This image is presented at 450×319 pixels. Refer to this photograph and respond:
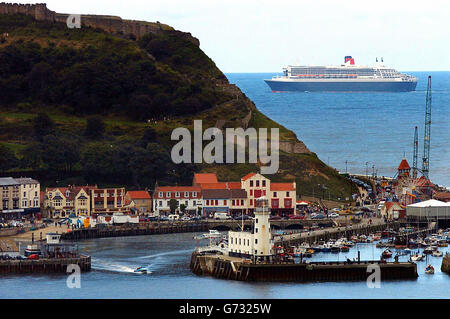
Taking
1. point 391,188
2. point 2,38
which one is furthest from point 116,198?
point 2,38

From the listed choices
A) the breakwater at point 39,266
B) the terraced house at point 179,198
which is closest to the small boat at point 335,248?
the breakwater at point 39,266

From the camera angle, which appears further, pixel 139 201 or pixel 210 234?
pixel 139 201

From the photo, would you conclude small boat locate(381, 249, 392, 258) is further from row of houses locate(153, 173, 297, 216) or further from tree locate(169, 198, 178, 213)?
tree locate(169, 198, 178, 213)

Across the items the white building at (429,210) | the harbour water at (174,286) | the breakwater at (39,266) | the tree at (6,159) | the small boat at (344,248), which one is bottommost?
the harbour water at (174,286)

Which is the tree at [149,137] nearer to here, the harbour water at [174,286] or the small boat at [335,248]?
the small boat at [335,248]

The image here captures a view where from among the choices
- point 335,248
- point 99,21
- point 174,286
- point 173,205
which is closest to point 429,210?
point 335,248

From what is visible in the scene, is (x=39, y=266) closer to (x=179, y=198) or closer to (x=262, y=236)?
(x=262, y=236)

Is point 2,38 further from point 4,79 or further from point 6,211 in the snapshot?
point 6,211
